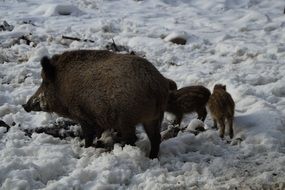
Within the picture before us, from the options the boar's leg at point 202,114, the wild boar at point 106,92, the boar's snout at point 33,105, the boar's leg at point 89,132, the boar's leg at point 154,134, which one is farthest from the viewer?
the boar's leg at point 202,114

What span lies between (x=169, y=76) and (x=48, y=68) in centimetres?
288

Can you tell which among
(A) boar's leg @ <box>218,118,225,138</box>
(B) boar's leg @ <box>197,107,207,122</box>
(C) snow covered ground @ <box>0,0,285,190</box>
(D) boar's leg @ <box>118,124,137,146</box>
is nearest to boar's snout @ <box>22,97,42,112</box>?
(C) snow covered ground @ <box>0,0,285,190</box>

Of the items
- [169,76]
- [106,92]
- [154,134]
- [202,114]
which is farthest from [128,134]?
[169,76]

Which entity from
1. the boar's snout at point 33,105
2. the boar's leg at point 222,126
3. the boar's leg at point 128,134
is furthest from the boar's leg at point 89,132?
the boar's leg at point 222,126

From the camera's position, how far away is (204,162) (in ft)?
17.1

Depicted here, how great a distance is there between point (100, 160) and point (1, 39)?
5581 millimetres

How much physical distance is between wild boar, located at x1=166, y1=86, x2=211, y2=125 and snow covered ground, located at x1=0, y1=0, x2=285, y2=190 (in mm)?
218

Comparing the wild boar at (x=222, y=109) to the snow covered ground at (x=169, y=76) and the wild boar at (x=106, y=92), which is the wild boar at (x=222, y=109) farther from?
the wild boar at (x=106, y=92)

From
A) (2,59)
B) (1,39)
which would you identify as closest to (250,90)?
(2,59)

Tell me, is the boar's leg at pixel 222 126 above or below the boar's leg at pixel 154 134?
below

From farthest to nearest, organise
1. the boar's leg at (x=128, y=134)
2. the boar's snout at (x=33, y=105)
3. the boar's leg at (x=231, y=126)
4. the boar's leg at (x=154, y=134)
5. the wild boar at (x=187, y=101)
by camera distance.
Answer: the wild boar at (x=187, y=101)
the boar's snout at (x=33, y=105)
the boar's leg at (x=231, y=126)
the boar's leg at (x=154, y=134)
the boar's leg at (x=128, y=134)

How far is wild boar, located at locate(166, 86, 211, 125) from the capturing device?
6.57m

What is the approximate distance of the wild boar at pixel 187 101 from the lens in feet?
21.6

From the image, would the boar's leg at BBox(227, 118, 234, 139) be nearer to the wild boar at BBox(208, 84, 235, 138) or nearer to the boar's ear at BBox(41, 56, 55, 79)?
the wild boar at BBox(208, 84, 235, 138)
